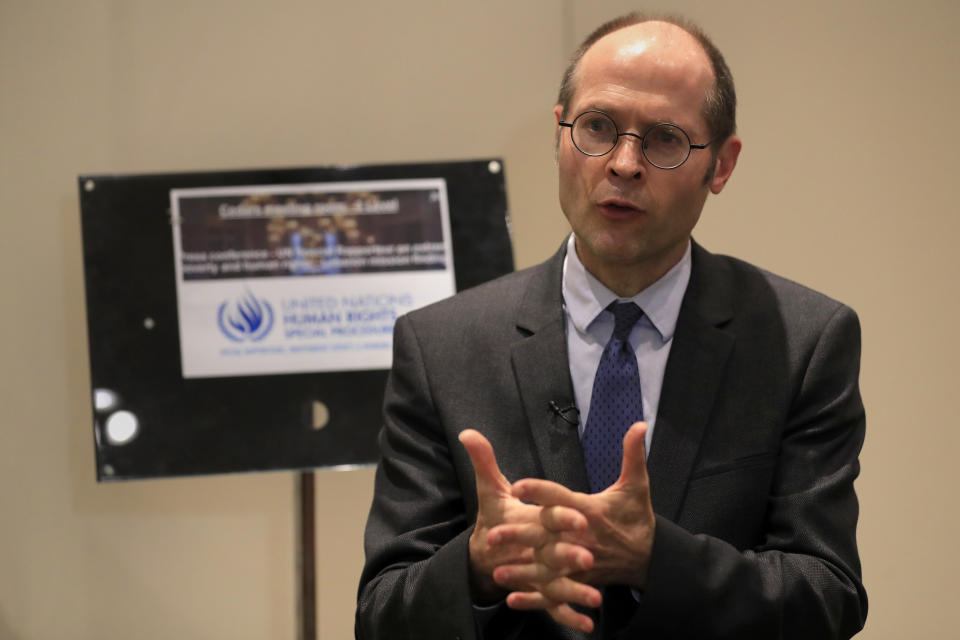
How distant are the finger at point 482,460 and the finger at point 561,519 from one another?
91 mm

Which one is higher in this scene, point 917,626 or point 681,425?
point 681,425

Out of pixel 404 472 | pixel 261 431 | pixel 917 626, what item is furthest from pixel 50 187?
pixel 917 626

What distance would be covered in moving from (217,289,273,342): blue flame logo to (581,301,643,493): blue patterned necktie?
52.8 inches

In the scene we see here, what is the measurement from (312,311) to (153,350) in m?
0.45

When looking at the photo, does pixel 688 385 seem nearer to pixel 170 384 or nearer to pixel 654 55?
pixel 654 55

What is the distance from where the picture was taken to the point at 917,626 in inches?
133

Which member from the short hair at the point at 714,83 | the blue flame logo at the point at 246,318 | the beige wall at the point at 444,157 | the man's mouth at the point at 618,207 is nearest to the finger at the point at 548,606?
the man's mouth at the point at 618,207

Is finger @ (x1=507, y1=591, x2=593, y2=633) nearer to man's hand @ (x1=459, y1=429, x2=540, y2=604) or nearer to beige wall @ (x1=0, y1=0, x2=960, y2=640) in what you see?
man's hand @ (x1=459, y1=429, x2=540, y2=604)

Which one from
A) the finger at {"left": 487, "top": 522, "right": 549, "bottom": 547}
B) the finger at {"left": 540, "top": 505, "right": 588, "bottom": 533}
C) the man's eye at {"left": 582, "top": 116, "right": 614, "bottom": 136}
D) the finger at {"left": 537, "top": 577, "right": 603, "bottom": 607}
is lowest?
the finger at {"left": 537, "top": 577, "right": 603, "bottom": 607}

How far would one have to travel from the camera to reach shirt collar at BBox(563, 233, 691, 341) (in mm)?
1868

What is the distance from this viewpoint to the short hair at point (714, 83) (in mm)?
1879

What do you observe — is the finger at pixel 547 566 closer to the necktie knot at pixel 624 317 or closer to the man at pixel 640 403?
the man at pixel 640 403

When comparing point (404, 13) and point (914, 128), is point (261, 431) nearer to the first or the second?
point (404, 13)

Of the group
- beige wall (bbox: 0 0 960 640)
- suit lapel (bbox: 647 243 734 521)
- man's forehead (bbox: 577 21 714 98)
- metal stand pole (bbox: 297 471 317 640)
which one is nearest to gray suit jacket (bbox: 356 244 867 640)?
suit lapel (bbox: 647 243 734 521)
